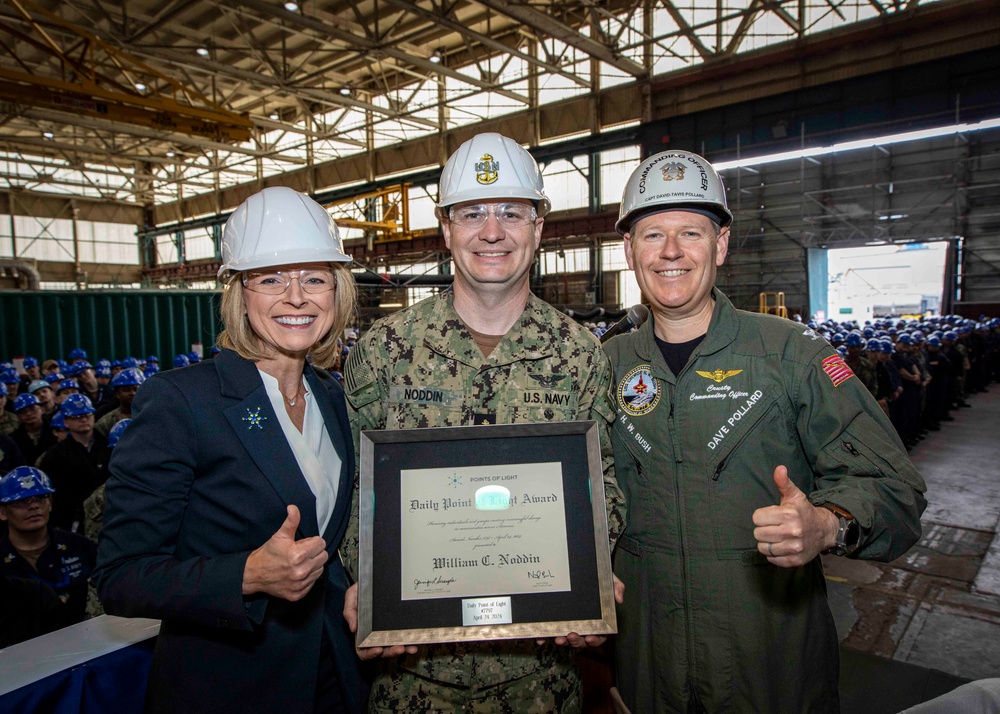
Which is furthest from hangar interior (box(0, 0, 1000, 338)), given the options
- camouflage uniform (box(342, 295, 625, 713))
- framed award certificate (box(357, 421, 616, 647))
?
framed award certificate (box(357, 421, 616, 647))

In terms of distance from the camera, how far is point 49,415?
26.9 feet

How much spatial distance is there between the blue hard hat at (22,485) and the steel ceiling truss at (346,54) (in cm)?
1380

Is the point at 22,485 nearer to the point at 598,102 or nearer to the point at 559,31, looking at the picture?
the point at 559,31

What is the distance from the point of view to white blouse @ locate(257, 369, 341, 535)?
6.44 ft

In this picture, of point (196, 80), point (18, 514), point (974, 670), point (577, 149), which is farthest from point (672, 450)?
point (196, 80)

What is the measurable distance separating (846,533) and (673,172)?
1522 millimetres

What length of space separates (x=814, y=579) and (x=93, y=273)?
4511 centimetres

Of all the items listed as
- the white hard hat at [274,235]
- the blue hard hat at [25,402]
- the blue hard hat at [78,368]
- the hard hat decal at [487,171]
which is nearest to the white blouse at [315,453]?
the white hard hat at [274,235]

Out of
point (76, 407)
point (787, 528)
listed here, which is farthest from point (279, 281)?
point (76, 407)

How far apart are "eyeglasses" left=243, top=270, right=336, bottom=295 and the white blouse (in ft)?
0.93

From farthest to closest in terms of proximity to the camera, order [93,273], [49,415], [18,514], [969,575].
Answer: [93,273] < [49,415] < [969,575] < [18,514]

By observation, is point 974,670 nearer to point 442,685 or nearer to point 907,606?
point 907,606

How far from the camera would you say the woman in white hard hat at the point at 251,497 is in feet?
5.35

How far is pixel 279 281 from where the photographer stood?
6.68ft
